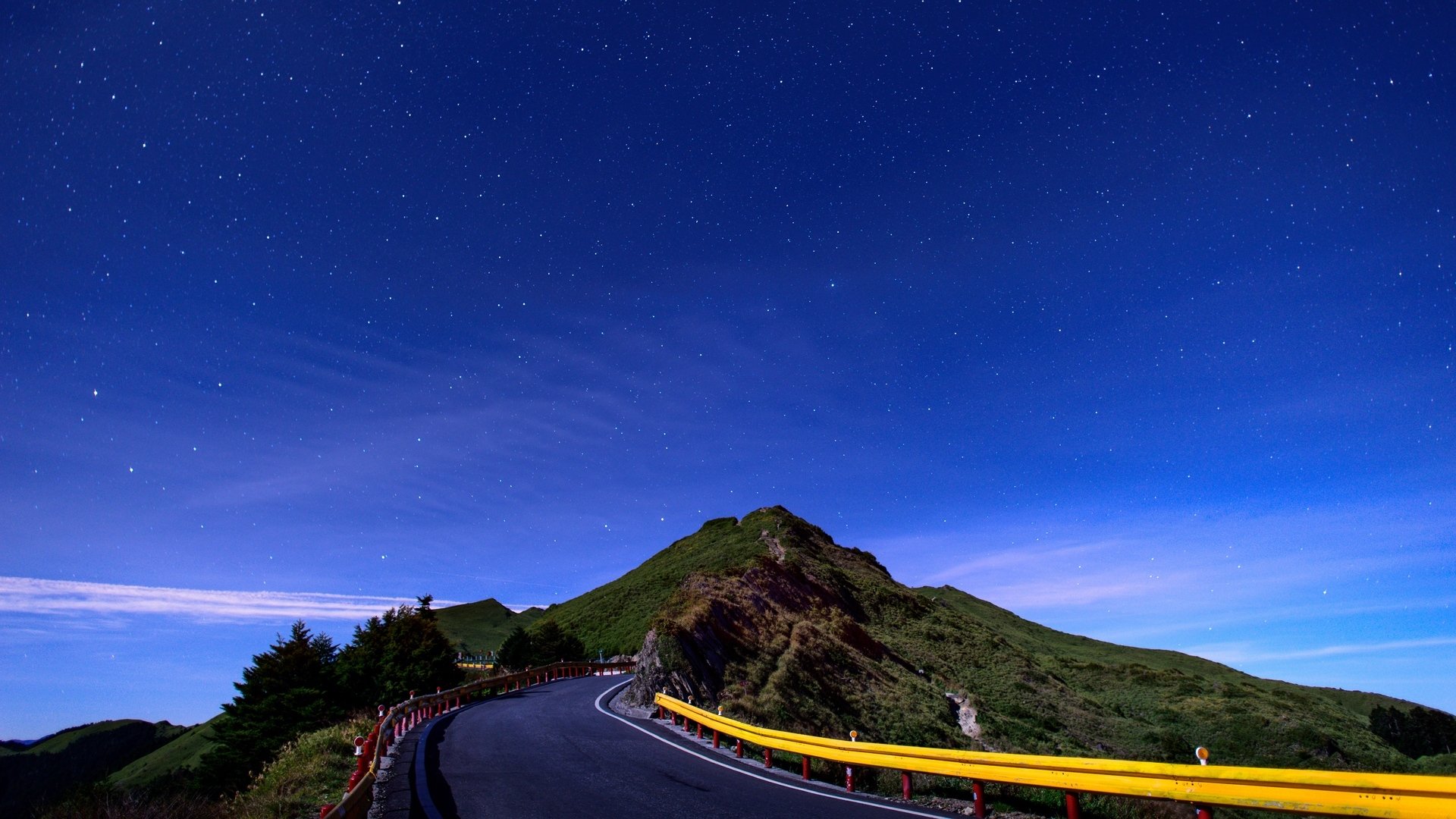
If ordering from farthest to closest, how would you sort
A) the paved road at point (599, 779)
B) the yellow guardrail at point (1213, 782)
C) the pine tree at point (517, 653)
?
the pine tree at point (517, 653), the paved road at point (599, 779), the yellow guardrail at point (1213, 782)

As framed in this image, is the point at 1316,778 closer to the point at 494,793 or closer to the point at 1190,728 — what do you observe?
the point at 494,793

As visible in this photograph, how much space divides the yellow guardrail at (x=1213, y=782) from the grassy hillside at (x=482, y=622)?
4642 inches

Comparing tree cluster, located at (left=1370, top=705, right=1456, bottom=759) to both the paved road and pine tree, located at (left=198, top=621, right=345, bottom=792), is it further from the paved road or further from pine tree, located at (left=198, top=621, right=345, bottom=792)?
pine tree, located at (left=198, top=621, right=345, bottom=792)

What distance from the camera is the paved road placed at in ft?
31.0

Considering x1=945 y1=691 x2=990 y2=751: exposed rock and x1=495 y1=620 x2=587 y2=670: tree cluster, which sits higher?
x1=495 y1=620 x2=587 y2=670: tree cluster

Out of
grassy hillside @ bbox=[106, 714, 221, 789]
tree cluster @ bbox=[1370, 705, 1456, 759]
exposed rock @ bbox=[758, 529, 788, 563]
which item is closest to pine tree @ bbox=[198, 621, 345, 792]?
exposed rock @ bbox=[758, 529, 788, 563]

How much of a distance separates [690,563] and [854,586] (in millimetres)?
24614

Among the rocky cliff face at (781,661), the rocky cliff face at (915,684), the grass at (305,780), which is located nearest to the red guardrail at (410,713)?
the grass at (305,780)

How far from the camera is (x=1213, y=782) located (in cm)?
643

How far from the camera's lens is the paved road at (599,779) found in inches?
372

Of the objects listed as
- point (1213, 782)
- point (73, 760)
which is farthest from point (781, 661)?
point (73, 760)

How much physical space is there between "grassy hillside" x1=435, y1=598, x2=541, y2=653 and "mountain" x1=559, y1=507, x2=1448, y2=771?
1773 inches

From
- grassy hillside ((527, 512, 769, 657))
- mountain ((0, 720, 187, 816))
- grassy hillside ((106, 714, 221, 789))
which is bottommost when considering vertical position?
mountain ((0, 720, 187, 816))

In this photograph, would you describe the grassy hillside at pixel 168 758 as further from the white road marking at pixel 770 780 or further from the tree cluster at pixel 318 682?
the white road marking at pixel 770 780
